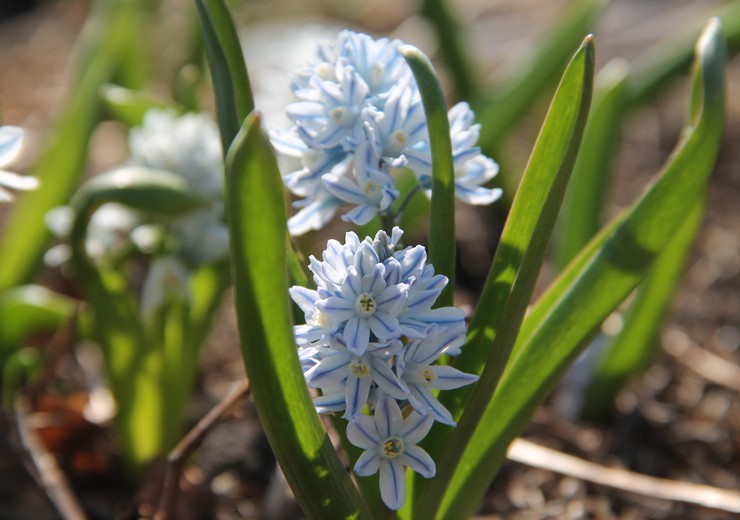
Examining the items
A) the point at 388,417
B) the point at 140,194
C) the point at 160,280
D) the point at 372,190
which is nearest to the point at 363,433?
the point at 388,417

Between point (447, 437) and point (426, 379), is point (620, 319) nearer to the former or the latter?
point (447, 437)

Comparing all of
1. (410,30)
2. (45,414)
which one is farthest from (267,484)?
(410,30)

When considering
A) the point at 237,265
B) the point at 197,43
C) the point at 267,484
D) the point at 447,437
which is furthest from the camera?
the point at 197,43

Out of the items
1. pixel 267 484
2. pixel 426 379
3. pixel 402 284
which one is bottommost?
pixel 267 484

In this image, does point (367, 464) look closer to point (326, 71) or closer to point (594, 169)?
point (326, 71)

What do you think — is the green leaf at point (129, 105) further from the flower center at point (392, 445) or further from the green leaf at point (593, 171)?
the flower center at point (392, 445)

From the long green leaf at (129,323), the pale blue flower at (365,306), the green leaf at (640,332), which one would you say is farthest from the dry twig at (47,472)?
the green leaf at (640,332)

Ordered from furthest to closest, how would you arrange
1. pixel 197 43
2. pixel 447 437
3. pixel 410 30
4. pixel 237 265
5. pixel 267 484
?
pixel 410 30
pixel 197 43
pixel 267 484
pixel 447 437
pixel 237 265
